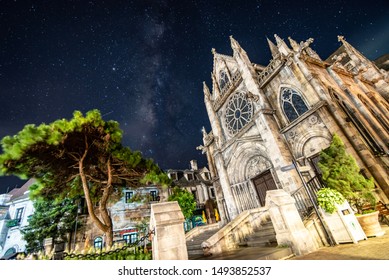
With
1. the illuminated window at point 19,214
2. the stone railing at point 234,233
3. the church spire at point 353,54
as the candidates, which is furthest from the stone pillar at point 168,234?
the church spire at point 353,54

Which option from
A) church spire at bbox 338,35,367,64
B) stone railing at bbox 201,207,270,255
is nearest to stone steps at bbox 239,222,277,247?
stone railing at bbox 201,207,270,255

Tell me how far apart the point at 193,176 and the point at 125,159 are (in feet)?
64.5

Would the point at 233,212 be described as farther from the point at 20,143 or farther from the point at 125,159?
the point at 20,143

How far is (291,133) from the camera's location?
1038cm

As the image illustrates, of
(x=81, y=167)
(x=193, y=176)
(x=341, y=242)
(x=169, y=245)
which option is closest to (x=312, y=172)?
(x=341, y=242)

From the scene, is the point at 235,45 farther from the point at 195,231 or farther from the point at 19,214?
the point at 19,214

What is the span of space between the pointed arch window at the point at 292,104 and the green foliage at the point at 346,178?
4.19 m

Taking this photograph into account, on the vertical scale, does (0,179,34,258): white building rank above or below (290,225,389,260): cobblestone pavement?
above

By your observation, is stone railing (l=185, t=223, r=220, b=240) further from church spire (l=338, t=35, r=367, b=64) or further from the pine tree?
church spire (l=338, t=35, r=367, b=64)

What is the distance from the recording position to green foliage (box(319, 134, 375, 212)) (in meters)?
5.75

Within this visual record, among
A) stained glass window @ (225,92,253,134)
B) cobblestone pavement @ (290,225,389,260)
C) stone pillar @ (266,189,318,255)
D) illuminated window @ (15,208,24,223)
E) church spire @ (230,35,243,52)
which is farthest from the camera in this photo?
illuminated window @ (15,208,24,223)

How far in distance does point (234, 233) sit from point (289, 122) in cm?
717

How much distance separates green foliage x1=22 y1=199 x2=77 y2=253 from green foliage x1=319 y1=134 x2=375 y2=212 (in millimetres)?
18434

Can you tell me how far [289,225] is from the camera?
4844mm
